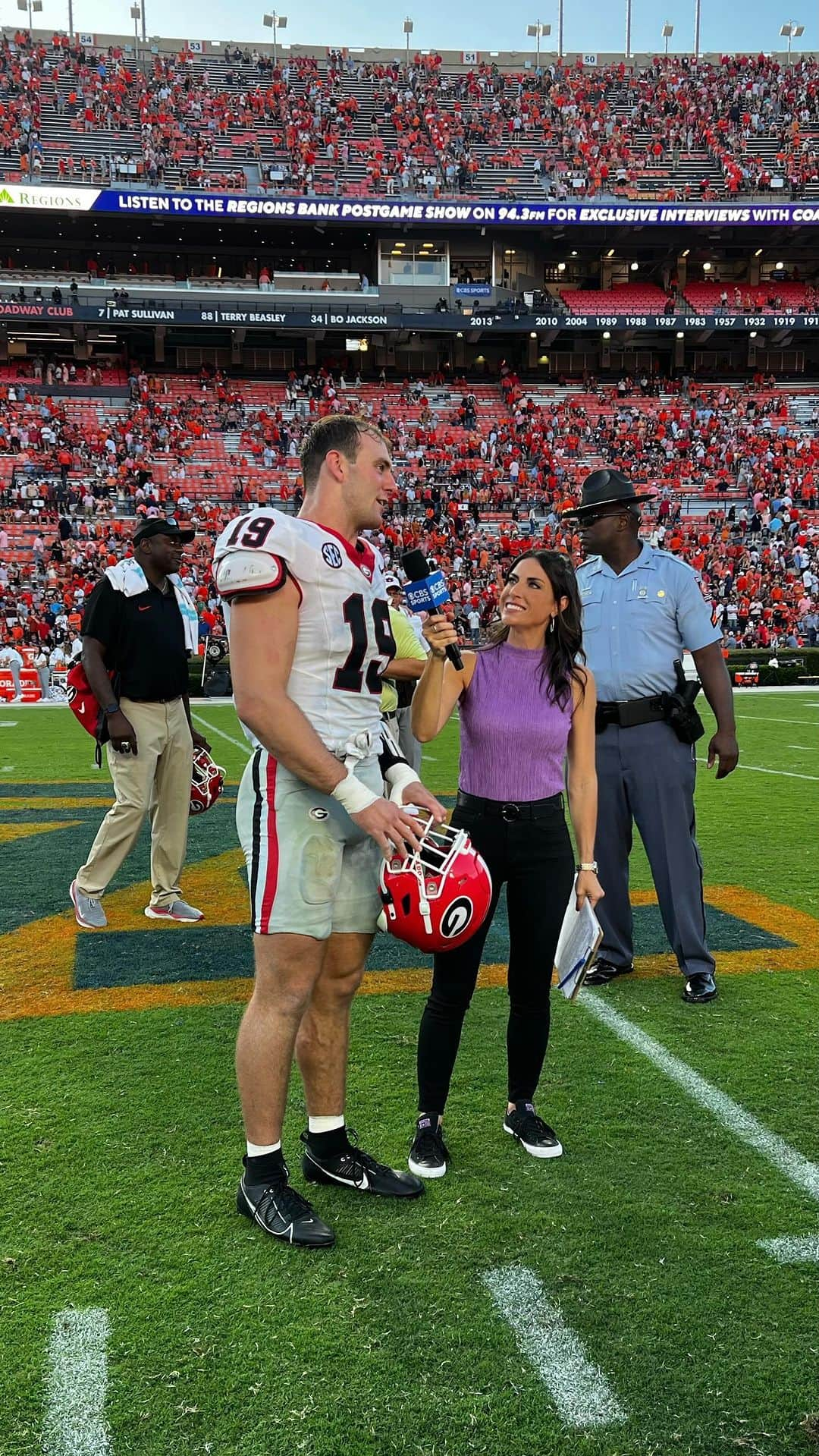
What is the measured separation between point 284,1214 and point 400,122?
46.8m

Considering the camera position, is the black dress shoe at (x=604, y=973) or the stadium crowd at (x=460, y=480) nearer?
the black dress shoe at (x=604, y=973)

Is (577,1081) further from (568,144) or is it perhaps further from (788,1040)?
(568,144)

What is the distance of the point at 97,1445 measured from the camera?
1967 mm

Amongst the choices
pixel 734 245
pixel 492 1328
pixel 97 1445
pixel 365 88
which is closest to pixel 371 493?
pixel 492 1328

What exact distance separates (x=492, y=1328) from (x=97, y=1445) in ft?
2.61

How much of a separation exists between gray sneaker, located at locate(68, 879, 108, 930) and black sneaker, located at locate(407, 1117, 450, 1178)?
9.51ft

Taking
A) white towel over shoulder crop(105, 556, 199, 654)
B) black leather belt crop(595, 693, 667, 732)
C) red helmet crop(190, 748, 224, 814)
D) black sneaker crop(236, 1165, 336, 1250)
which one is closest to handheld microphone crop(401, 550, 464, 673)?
black sneaker crop(236, 1165, 336, 1250)

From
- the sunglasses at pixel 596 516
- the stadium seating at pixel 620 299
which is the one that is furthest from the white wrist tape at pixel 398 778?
the stadium seating at pixel 620 299

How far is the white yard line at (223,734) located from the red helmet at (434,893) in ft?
30.5

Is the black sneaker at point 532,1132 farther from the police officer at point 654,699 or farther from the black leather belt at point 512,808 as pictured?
the police officer at point 654,699

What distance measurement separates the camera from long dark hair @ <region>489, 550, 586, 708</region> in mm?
3115

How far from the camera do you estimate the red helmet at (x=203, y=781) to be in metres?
5.83

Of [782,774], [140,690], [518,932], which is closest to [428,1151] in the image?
[518,932]

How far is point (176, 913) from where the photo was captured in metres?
5.66
